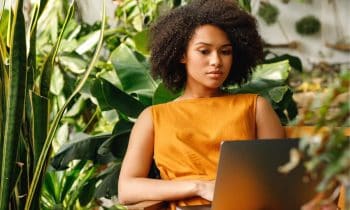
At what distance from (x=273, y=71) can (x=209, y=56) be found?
3.23 feet

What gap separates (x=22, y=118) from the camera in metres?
2.77

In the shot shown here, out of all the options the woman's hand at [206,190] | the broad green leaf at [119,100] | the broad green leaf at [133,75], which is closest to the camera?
the woman's hand at [206,190]

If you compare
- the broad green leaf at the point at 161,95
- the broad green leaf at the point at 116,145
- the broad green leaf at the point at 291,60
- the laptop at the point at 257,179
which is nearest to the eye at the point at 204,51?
the laptop at the point at 257,179

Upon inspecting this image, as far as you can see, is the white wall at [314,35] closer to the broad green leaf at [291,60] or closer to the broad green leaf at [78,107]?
the broad green leaf at [291,60]

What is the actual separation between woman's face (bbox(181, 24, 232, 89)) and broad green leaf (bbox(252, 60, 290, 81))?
2.89 ft

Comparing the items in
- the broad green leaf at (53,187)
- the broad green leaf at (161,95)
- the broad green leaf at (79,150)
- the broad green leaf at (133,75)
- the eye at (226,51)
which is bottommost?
the broad green leaf at (53,187)

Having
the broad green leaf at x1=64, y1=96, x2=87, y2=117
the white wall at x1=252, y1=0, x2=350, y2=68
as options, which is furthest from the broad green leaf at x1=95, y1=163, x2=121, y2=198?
the white wall at x1=252, y1=0, x2=350, y2=68

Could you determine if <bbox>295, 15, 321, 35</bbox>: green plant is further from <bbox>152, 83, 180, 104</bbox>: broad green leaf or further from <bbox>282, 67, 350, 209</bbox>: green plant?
<bbox>282, 67, 350, 209</bbox>: green plant

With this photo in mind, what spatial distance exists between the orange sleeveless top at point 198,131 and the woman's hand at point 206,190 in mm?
135

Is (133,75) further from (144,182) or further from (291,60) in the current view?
(144,182)

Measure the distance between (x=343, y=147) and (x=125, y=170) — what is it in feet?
4.85

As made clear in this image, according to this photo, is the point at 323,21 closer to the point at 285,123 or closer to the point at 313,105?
the point at 285,123

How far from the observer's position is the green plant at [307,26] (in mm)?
4605

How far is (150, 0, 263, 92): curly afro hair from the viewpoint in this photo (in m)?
2.55
